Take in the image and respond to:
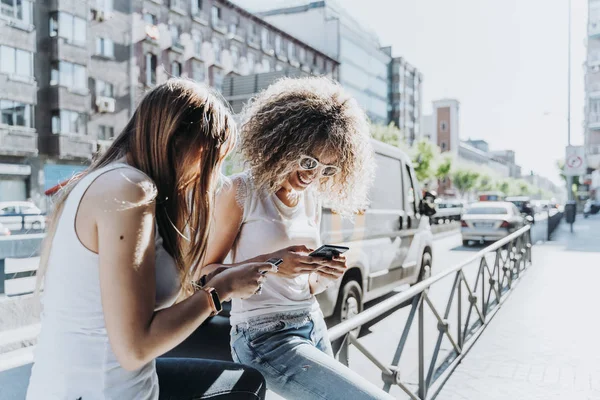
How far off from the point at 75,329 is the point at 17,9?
3001cm

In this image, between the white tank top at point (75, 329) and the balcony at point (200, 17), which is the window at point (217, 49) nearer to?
the balcony at point (200, 17)

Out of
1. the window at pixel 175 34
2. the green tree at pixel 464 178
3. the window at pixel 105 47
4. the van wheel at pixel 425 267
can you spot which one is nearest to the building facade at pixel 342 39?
the green tree at pixel 464 178

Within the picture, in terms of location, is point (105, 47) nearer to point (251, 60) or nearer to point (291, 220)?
point (251, 60)

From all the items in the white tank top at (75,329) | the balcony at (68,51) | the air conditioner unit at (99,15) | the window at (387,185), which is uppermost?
the air conditioner unit at (99,15)

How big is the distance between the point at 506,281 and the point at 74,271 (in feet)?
26.4

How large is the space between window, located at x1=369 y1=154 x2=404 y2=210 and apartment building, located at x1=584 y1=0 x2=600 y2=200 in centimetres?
5258

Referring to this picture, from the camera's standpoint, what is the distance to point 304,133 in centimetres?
211

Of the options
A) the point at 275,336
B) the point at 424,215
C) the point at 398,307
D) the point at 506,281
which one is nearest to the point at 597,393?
the point at 398,307

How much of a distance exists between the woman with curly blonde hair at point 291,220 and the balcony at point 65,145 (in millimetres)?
27392

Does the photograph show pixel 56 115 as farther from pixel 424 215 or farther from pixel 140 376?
pixel 140 376

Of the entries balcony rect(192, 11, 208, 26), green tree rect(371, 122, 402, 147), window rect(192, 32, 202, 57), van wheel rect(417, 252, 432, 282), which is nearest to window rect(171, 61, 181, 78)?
window rect(192, 32, 202, 57)

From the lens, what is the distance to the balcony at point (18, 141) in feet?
84.6

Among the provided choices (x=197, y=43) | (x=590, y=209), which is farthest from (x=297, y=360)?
(x=590, y=209)

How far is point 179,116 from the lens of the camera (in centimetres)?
132
